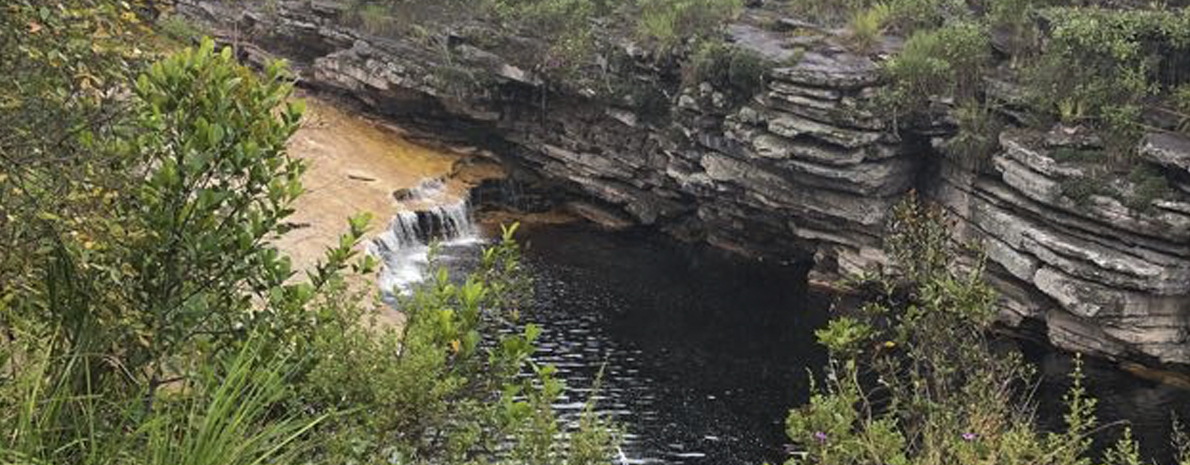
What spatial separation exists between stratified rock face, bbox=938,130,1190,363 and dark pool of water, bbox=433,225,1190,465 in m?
1.04

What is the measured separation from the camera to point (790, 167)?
2250cm

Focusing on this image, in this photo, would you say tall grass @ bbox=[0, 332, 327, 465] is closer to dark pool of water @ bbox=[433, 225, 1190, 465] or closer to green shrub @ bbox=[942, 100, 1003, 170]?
dark pool of water @ bbox=[433, 225, 1190, 465]

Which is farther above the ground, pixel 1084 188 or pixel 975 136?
pixel 975 136

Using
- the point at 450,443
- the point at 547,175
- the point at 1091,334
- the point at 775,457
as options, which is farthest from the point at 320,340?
the point at 547,175

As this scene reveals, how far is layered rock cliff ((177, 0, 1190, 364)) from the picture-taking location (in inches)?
717

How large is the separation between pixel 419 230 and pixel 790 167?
8.70 m

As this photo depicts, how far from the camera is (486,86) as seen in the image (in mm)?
28484

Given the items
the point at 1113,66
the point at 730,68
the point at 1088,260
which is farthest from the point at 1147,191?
the point at 730,68

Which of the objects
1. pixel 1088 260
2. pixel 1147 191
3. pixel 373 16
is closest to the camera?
pixel 1147 191

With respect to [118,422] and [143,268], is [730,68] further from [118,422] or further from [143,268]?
[118,422]

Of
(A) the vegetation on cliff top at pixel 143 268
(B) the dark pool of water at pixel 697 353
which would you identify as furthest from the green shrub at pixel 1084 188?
(A) the vegetation on cliff top at pixel 143 268

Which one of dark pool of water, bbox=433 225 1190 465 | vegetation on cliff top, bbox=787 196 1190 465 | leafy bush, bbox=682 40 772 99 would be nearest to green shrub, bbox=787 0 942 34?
leafy bush, bbox=682 40 772 99

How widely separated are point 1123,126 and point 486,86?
15.8m

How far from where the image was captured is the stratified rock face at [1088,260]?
1777cm
